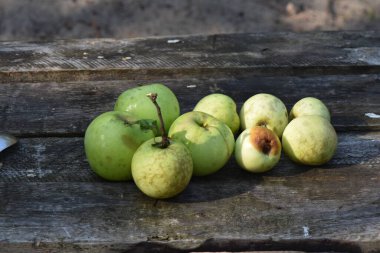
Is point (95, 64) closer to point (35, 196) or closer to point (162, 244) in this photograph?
point (35, 196)

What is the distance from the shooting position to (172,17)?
168 inches

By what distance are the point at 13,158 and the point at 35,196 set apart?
0.19 meters

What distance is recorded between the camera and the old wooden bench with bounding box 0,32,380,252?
1268 mm

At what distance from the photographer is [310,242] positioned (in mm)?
1256

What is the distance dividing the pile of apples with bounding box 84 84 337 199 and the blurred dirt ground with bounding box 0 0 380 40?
2.61 m

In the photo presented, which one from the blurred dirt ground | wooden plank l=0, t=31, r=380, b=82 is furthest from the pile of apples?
the blurred dirt ground

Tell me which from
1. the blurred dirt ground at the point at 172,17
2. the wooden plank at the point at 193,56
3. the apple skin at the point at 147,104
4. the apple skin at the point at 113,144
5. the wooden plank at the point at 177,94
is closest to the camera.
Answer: the apple skin at the point at 113,144

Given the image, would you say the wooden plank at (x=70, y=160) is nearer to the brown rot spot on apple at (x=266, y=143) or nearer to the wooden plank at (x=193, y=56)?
the brown rot spot on apple at (x=266, y=143)

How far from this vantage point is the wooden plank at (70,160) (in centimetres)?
146


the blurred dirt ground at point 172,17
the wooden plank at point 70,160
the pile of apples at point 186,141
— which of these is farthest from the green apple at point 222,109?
the blurred dirt ground at point 172,17

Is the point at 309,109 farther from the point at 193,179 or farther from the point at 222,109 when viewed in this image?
the point at 193,179

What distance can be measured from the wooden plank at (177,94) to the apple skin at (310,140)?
0.76 feet

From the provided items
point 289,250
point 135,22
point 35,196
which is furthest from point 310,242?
point 135,22

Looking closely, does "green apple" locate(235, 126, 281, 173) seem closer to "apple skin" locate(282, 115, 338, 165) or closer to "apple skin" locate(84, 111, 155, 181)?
"apple skin" locate(282, 115, 338, 165)
